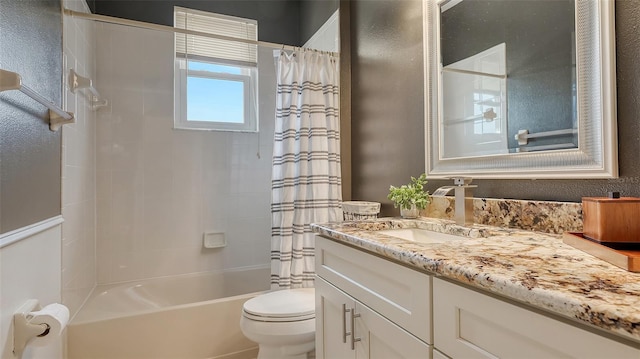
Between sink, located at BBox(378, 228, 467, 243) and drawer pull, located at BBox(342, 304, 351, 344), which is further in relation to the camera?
sink, located at BBox(378, 228, 467, 243)

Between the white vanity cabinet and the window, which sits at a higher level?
the window

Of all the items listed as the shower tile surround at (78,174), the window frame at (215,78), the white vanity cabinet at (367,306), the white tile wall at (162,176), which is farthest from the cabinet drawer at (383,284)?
the window frame at (215,78)

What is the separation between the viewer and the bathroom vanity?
1.64ft

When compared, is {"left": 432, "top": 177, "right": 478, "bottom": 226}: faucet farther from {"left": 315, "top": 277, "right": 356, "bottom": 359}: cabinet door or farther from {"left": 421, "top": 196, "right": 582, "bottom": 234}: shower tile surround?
{"left": 315, "top": 277, "right": 356, "bottom": 359}: cabinet door

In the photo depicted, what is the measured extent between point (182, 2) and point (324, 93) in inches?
63.0

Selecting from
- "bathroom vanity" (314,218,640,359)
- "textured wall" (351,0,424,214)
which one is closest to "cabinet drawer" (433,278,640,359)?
"bathroom vanity" (314,218,640,359)

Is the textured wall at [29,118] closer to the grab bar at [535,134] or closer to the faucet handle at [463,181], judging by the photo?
the faucet handle at [463,181]

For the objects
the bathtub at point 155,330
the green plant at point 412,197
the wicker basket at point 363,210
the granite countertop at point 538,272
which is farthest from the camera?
the wicker basket at point 363,210

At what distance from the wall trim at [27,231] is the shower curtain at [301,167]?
107cm

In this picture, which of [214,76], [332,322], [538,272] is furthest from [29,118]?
[214,76]

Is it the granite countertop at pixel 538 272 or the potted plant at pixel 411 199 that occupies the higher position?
the potted plant at pixel 411 199

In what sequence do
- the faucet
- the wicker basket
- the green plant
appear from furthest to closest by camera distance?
the wicker basket, the green plant, the faucet

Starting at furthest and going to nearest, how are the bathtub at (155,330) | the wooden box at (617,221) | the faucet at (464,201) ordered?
the bathtub at (155,330)
the faucet at (464,201)
the wooden box at (617,221)

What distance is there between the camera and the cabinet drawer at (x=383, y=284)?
792 millimetres
